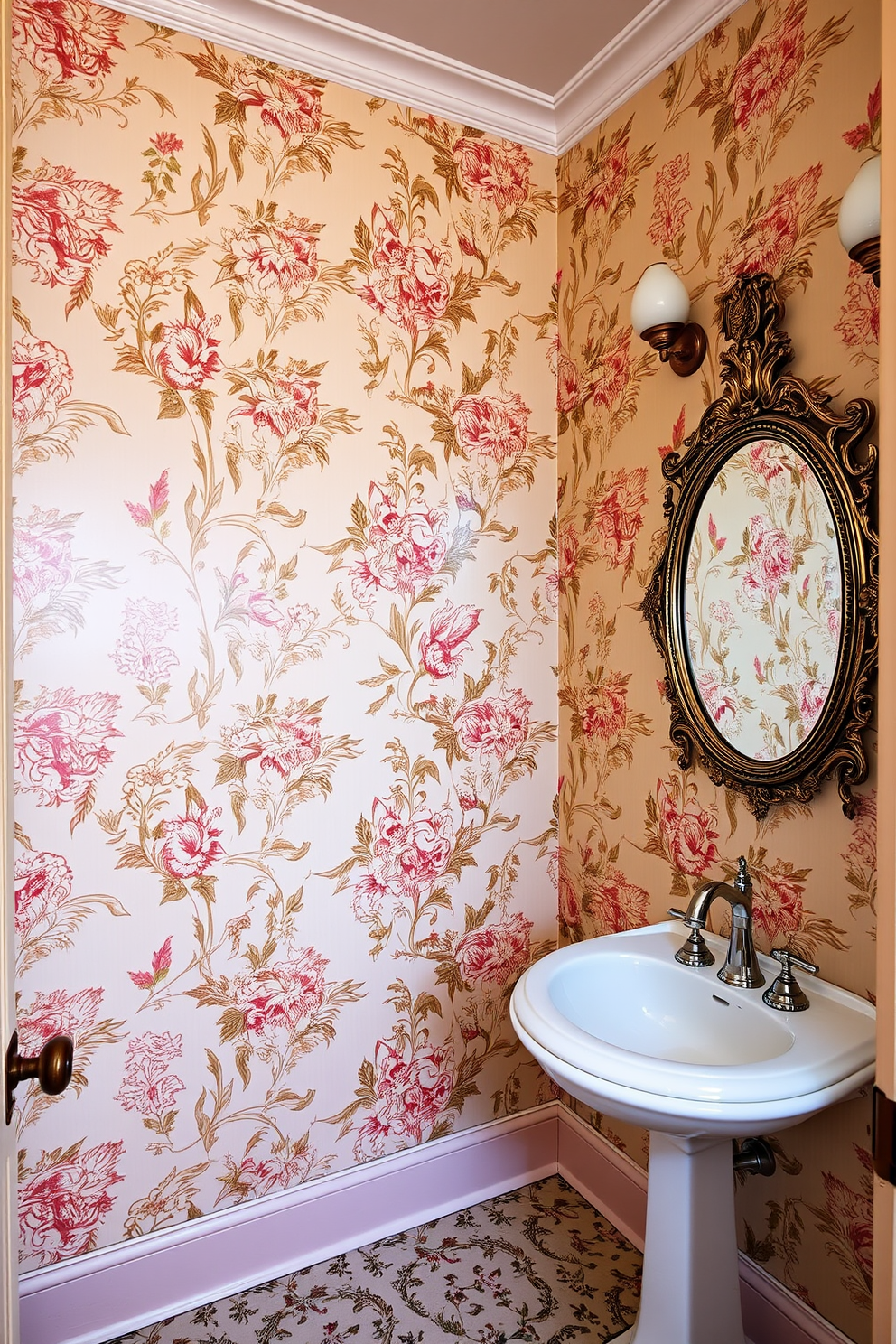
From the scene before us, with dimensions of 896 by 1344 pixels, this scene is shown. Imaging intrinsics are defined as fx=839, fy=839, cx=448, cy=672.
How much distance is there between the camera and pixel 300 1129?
189 centimetres

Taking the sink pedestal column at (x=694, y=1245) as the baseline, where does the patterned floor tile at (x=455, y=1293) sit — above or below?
below

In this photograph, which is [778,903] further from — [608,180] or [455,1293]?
[608,180]

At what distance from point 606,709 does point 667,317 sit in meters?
0.88

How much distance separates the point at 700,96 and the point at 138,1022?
7.29ft

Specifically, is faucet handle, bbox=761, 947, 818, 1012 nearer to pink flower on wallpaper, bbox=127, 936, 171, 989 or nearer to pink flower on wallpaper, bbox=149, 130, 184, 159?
pink flower on wallpaper, bbox=127, 936, 171, 989

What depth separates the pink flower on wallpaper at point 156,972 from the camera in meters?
1.73

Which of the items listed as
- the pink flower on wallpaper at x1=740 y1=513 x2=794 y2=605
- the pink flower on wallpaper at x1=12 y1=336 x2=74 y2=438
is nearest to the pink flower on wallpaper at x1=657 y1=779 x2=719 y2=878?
the pink flower on wallpaper at x1=740 y1=513 x2=794 y2=605

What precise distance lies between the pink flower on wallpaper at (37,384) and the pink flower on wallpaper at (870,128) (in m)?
1.47

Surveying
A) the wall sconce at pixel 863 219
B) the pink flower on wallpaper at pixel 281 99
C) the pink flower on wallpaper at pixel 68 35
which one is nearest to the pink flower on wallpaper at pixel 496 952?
the wall sconce at pixel 863 219

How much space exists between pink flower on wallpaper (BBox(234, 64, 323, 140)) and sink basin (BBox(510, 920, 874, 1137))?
1842 mm

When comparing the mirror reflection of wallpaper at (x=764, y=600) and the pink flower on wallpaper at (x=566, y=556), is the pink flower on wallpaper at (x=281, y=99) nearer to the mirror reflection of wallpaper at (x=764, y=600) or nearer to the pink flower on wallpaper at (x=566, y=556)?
the pink flower on wallpaper at (x=566, y=556)

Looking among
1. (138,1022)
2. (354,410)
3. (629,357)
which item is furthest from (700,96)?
(138,1022)

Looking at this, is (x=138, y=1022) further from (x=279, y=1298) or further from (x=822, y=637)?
(x=822, y=637)

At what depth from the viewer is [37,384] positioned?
63.7 inches
